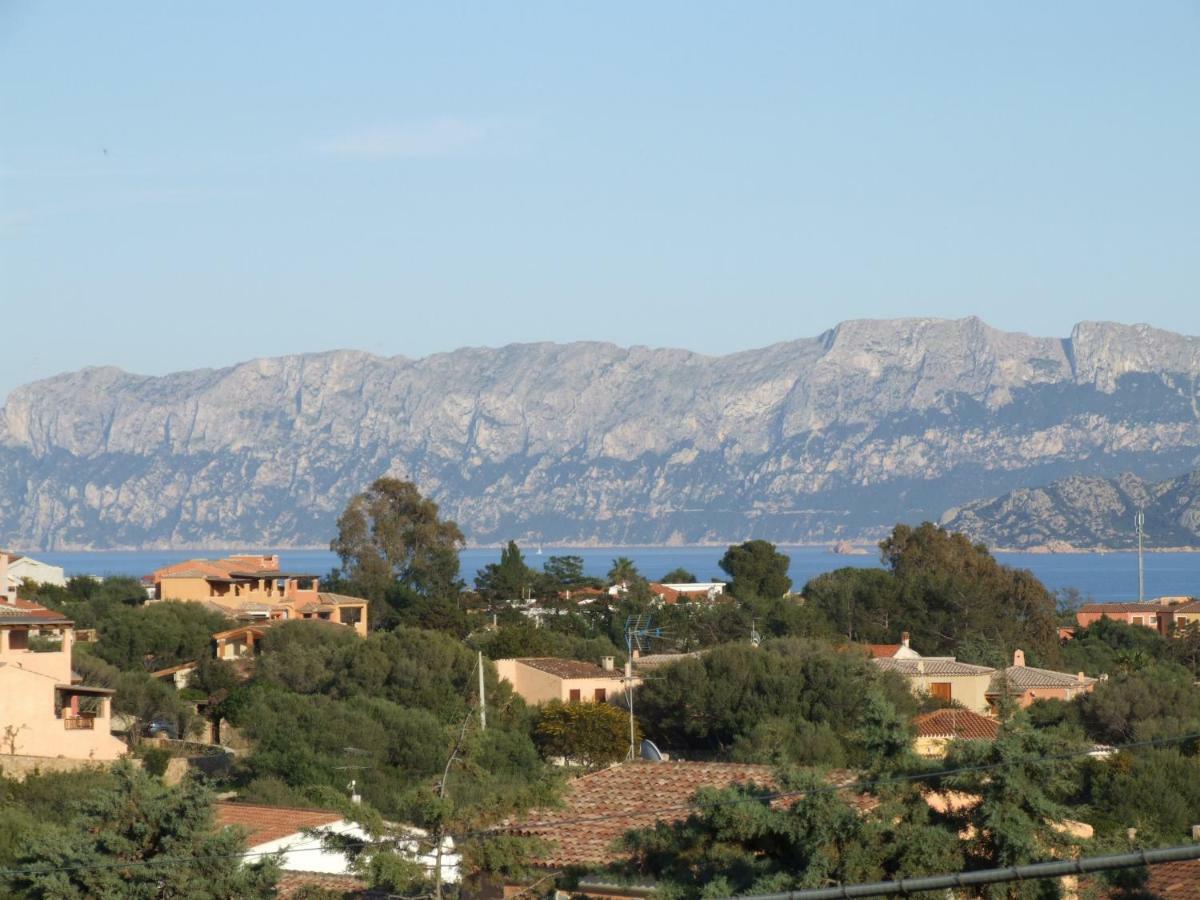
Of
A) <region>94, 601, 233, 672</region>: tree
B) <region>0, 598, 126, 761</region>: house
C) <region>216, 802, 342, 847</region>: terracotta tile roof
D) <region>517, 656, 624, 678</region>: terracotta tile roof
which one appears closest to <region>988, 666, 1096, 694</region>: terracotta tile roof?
<region>517, 656, 624, 678</region>: terracotta tile roof

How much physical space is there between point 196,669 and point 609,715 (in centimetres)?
1273

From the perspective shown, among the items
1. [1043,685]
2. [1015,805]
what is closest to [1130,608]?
[1043,685]

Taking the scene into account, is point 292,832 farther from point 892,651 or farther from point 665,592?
point 665,592

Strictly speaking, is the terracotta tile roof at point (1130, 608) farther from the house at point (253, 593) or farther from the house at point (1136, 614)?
the house at point (253, 593)

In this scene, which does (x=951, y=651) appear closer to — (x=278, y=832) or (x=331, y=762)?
(x=331, y=762)

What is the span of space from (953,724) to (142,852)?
21567mm

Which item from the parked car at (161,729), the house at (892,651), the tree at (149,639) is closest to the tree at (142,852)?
the parked car at (161,729)

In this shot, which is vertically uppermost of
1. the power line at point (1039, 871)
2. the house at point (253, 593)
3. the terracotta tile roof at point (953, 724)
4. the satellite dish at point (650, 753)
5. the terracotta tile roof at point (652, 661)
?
the power line at point (1039, 871)

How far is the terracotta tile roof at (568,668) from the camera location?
150 feet

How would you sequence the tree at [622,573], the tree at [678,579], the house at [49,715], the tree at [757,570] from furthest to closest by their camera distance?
the tree at [678,579] < the tree at [622,573] < the tree at [757,570] < the house at [49,715]

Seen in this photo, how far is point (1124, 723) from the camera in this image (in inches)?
1566

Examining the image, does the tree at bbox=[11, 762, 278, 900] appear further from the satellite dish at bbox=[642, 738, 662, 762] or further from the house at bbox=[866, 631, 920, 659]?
the house at bbox=[866, 631, 920, 659]

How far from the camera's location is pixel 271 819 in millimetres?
24141

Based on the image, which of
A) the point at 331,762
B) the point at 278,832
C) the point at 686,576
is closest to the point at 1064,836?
the point at 278,832
